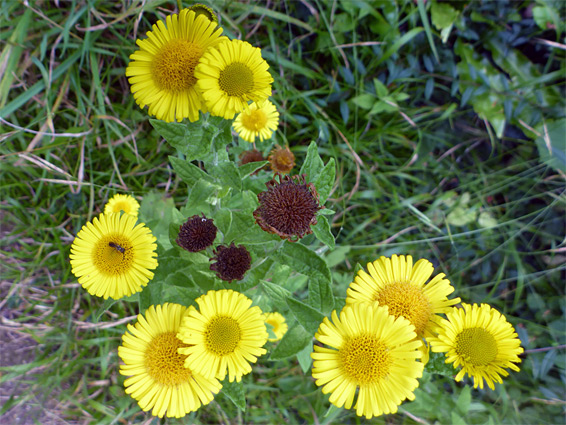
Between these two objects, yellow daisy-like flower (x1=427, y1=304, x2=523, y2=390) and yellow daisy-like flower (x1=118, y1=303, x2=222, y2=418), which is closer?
yellow daisy-like flower (x1=427, y1=304, x2=523, y2=390)

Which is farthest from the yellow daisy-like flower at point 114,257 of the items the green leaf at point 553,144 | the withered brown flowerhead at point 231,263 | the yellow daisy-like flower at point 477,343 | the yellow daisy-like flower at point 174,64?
the green leaf at point 553,144

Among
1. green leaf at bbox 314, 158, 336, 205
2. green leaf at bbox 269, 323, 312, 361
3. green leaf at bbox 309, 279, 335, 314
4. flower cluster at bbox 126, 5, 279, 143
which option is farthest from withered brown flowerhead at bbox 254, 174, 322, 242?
green leaf at bbox 269, 323, 312, 361

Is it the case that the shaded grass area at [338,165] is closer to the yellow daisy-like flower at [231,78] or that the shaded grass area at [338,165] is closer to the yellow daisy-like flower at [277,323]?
the yellow daisy-like flower at [277,323]

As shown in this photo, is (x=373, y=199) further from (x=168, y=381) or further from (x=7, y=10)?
(x=7, y=10)

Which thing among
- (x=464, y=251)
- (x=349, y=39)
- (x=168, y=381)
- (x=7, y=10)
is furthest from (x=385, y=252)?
(x=7, y=10)

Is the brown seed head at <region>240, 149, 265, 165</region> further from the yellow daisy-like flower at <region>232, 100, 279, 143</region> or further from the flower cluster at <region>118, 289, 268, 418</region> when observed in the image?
the flower cluster at <region>118, 289, 268, 418</region>

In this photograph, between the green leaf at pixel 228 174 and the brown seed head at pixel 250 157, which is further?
the brown seed head at pixel 250 157
